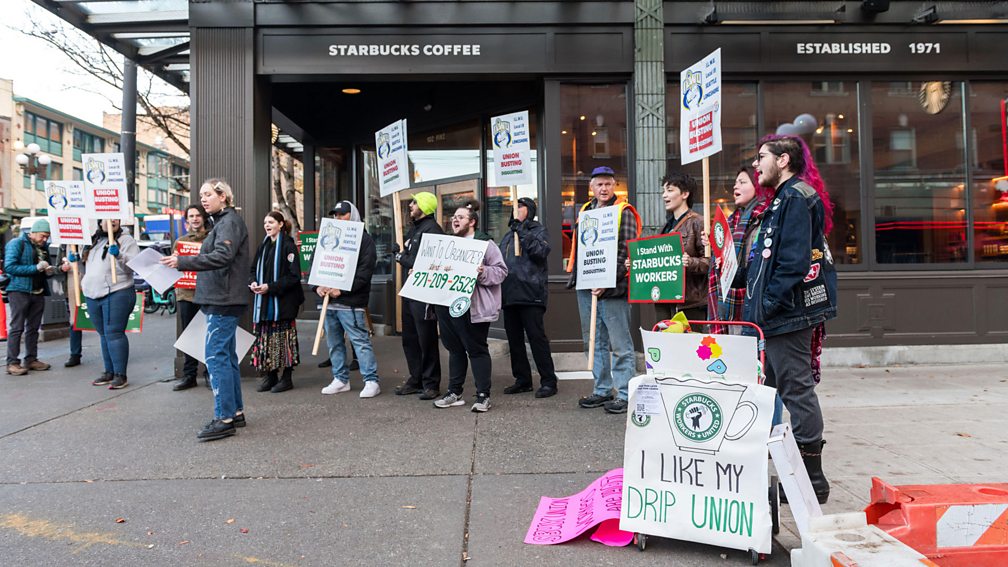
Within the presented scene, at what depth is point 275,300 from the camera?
6.44 metres

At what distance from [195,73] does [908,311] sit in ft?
29.7

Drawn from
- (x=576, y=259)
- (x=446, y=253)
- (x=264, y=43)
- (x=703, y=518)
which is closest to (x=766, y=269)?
(x=703, y=518)

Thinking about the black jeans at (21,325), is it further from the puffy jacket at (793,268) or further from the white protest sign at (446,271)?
the puffy jacket at (793,268)

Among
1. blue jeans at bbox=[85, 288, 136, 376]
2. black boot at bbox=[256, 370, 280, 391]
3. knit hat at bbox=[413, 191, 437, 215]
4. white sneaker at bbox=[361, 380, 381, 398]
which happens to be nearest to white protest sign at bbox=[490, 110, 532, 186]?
knit hat at bbox=[413, 191, 437, 215]

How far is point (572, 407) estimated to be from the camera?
5691mm

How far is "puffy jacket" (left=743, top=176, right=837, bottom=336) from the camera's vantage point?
3.21 m

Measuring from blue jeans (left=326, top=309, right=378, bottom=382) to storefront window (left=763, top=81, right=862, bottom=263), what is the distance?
5634 mm

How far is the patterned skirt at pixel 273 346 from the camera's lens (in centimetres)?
641

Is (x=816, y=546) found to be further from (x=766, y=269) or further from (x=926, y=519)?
(x=766, y=269)

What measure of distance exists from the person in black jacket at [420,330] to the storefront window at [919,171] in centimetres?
578

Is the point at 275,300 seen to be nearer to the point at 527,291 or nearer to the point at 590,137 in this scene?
the point at 527,291

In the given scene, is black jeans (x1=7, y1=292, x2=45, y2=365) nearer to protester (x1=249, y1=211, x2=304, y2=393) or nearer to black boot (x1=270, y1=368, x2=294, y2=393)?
protester (x1=249, y1=211, x2=304, y2=393)

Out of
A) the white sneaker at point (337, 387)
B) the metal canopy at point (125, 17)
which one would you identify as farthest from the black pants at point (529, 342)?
the metal canopy at point (125, 17)

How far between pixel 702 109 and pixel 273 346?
15.2 ft
